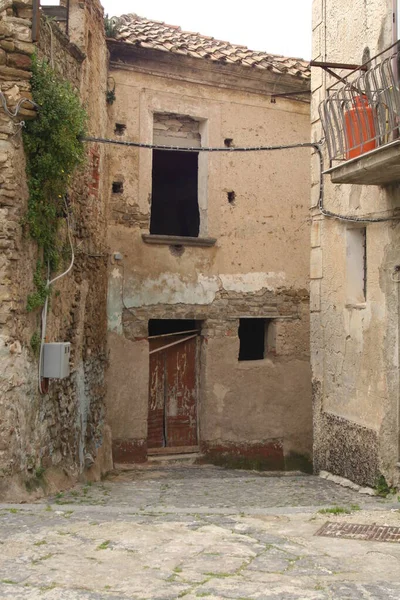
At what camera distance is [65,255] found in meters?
8.09

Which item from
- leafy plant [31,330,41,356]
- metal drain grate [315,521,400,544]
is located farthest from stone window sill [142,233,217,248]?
metal drain grate [315,521,400,544]

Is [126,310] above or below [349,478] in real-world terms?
above

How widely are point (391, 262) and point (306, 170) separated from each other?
4.99m

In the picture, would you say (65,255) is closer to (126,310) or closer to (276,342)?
(126,310)

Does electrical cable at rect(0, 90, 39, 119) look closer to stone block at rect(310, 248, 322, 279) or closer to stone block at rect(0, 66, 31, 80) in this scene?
stone block at rect(0, 66, 31, 80)

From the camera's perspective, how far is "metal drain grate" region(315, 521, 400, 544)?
5312 millimetres

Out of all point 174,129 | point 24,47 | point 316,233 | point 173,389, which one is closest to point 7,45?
point 24,47

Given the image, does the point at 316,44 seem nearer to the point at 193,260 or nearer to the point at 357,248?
the point at 357,248

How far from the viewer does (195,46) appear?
38.0 feet

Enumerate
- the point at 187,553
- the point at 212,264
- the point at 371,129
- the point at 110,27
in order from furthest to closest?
the point at 212,264, the point at 110,27, the point at 371,129, the point at 187,553

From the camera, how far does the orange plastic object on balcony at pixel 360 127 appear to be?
7277 millimetres

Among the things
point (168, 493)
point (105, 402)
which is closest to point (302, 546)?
point (168, 493)

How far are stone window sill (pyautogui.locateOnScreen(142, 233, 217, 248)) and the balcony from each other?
146 inches

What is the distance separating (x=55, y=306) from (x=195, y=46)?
19.8 ft
